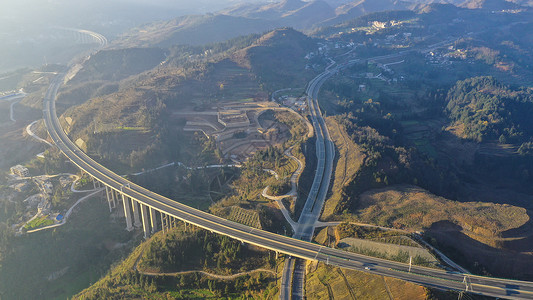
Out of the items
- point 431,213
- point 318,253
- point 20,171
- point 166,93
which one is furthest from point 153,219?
point 166,93

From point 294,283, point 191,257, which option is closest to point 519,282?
point 294,283

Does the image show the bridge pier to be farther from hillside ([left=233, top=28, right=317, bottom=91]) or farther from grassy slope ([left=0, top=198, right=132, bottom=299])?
hillside ([left=233, top=28, right=317, bottom=91])

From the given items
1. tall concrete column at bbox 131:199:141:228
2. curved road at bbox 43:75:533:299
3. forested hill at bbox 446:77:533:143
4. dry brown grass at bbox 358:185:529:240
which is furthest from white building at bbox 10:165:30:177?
forested hill at bbox 446:77:533:143

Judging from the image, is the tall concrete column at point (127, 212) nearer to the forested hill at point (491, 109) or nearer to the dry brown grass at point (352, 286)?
the dry brown grass at point (352, 286)

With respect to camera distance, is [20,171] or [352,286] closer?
[352,286]

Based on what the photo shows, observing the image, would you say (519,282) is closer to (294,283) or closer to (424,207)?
(424,207)

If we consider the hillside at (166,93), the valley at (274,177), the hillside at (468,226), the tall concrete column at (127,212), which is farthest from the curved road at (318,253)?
the hillside at (166,93)

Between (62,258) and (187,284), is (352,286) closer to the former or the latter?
(187,284)
